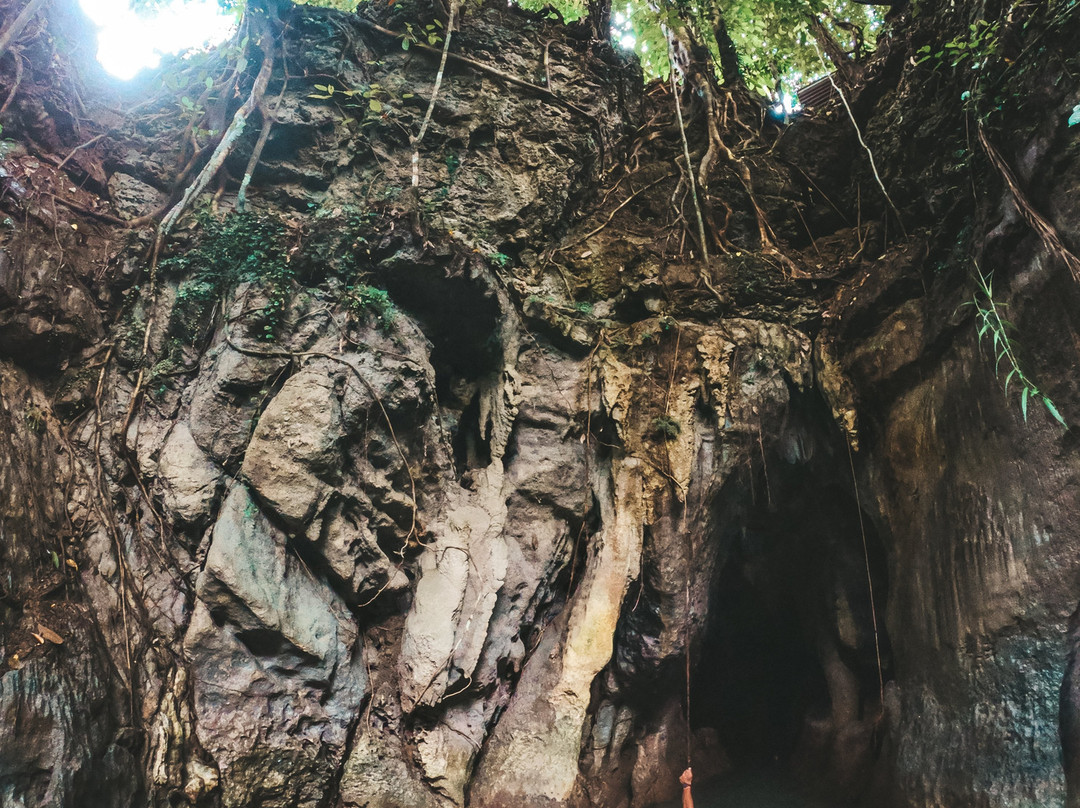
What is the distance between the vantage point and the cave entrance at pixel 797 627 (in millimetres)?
4676

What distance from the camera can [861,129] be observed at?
17.9 feet

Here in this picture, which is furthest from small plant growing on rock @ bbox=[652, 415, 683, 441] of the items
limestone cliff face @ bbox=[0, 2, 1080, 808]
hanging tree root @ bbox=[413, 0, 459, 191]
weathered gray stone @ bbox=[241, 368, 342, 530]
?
hanging tree root @ bbox=[413, 0, 459, 191]

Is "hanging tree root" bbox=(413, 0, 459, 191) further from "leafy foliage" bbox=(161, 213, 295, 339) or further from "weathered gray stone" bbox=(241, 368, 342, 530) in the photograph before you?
"weathered gray stone" bbox=(241, 368, 342, 530)

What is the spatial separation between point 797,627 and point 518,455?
10.5 feet

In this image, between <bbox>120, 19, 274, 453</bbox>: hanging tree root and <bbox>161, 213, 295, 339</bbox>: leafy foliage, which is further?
<bbox>161, 213, 295, 339</bbox>: leafy foliage

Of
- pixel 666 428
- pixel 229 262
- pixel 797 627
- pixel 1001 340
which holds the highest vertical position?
pixel 229 262

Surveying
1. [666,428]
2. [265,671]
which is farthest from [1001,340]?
[265,671]

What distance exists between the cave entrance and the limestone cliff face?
3 centimetres

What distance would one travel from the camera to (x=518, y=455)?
4828 millimetres

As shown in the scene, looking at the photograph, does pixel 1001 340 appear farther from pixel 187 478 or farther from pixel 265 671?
pixel 187 478

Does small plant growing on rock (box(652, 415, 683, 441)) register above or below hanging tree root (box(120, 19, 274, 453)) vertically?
below

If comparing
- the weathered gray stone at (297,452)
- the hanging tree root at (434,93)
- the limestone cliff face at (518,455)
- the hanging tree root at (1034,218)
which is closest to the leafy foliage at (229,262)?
the limestone cliff face at (518,455)

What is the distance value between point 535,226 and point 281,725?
446 centimetres

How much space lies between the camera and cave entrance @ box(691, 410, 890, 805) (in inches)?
184
